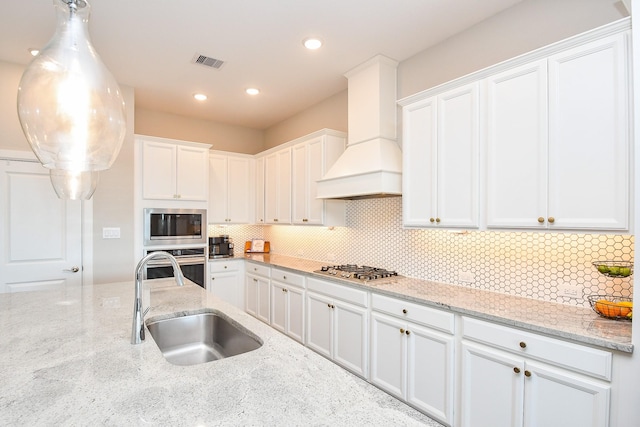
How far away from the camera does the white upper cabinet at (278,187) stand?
429cm

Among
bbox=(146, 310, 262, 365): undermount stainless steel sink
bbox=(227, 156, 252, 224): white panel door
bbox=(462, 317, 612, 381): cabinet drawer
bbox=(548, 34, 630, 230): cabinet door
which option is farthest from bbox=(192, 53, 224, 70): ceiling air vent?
bbox=(462, 317, 612, 381): cabinet drawer

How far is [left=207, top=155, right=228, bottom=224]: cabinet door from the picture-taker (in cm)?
469

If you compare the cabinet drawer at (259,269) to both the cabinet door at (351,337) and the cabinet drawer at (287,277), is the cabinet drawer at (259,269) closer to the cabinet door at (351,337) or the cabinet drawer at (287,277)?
the cabinet drawer at (287,277)

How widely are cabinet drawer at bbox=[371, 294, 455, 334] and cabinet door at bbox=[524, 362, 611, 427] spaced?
19.5 inches

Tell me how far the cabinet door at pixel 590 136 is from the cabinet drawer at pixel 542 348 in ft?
2.07

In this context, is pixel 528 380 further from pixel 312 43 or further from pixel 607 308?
pixel 312 43

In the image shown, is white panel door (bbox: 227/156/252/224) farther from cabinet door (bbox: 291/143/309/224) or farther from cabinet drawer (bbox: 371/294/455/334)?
cabinet drawer (bbox: 371/294/455/334)

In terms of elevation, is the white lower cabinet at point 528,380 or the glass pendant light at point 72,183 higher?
the glass pendant light at point 72,183

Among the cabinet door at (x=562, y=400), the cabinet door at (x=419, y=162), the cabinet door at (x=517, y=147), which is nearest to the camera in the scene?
the cabinet door at (x=562, y=400)

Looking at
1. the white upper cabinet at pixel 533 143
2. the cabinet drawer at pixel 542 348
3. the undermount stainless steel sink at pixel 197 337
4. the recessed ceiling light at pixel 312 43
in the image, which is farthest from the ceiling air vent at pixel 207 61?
the cabinet drawer at pixel 542 348

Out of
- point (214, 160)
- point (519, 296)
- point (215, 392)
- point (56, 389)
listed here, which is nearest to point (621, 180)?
point (519, 296)

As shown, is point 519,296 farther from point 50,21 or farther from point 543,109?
point 50,21

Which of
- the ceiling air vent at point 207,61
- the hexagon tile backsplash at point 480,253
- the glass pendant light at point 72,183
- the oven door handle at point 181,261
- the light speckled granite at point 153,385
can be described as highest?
the ceiling air vent at point 207,61

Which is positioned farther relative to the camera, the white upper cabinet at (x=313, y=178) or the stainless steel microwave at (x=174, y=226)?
the stainless steel microwave at (x=174, y=226)
